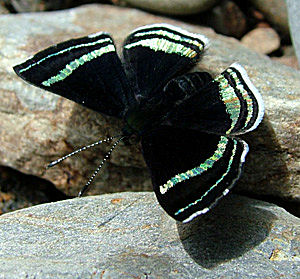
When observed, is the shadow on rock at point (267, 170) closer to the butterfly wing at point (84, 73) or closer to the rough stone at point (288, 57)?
the butterfly wing at point (84, 73)

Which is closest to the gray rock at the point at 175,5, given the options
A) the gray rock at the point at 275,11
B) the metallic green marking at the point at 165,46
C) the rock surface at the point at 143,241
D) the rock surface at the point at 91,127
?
the rock surface at the point at 91,127

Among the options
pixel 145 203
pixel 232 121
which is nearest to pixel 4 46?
pixel 145 203

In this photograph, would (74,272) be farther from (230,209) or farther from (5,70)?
(5,70)

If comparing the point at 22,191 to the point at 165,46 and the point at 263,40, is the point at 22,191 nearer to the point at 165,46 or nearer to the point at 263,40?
the point at 165,46

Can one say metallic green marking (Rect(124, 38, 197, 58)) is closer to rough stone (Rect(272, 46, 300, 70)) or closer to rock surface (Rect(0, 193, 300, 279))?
rock surface (Rect(0, 193, 300, 279))

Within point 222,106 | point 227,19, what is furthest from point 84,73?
point 227,19
